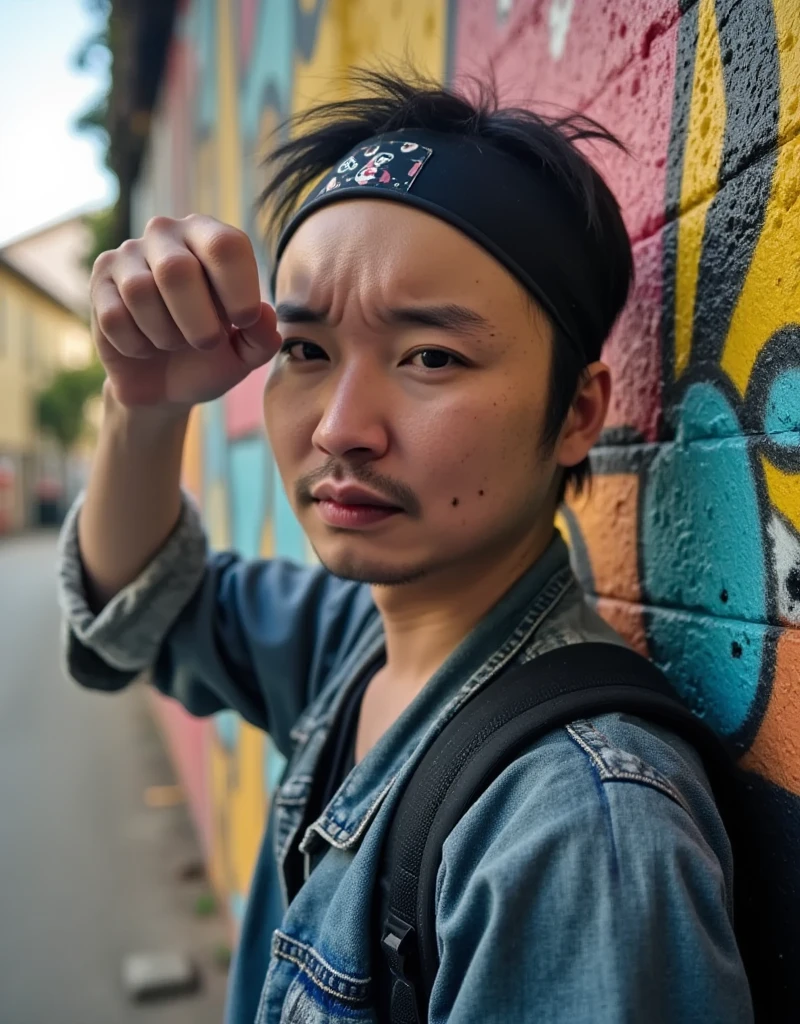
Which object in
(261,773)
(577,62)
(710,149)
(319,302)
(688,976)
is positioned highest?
(577,62)

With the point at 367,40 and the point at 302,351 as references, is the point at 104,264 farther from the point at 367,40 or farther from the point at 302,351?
the point at 367,40

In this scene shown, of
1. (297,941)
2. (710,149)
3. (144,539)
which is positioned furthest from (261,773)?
(710,149)

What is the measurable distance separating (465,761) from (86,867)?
376cm

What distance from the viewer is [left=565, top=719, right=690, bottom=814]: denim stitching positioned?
71cm

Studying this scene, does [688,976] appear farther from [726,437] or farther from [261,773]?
[261,773]

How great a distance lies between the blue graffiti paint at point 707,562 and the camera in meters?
0.91

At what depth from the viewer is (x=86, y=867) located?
393 centimetres

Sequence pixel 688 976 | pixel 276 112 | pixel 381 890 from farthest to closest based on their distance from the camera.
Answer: pixel 276 112 < pixel 381 890 < pixel 688 976

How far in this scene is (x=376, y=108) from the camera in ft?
3.81

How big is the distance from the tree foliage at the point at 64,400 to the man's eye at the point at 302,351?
2492cm

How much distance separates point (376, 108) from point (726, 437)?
67cm

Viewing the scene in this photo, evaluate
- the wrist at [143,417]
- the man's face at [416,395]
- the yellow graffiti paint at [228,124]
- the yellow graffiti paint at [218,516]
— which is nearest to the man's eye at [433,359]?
the man's face at [416,395]

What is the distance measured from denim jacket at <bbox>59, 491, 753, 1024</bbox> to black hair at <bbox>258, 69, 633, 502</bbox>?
0.25 metres

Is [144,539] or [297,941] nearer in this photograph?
[297,941]
